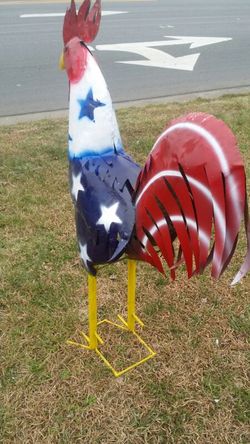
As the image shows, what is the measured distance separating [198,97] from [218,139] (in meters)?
5.65

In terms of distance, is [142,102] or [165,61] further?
[165,61]

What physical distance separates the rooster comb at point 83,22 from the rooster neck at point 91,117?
24 cm

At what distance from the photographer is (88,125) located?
217 cm

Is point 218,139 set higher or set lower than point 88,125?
higher

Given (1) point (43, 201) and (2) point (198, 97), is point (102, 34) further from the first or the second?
(1) point (43, 201)

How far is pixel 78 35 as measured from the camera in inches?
94.2

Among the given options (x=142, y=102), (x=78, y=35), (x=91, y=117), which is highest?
(x=78, y=35)

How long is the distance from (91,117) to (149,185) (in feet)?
1.60

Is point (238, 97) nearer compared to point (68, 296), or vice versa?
point (68, 296)

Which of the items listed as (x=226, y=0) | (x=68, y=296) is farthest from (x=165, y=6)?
(x=68, y=296)

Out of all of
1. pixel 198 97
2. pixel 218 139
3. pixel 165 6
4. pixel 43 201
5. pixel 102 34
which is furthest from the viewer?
pixel 165 6

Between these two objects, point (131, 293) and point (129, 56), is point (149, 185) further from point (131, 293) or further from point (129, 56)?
point (129, 56)

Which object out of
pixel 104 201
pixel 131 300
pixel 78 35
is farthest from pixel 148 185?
pixel 131 300

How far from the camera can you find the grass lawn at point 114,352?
2520 mm
